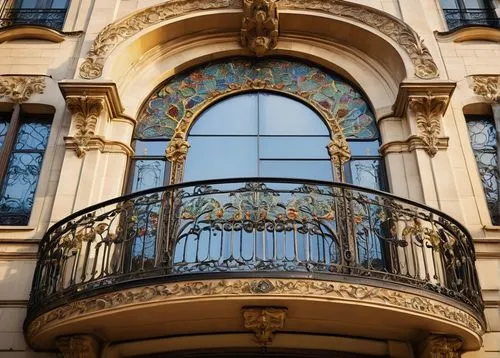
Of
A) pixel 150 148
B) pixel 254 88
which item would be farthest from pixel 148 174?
pixel 254 88

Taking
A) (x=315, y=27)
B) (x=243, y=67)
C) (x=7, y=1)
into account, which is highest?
(x=7, y=1)

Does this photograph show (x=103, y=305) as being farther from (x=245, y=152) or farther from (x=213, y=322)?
(x=245, y=152)

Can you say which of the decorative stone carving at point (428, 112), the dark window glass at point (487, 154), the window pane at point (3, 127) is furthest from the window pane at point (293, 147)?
the window pane at point (3, 127)

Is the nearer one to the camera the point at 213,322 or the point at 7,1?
the point at 213,322

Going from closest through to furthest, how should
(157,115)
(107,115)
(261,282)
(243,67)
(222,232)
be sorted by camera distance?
1. (261,282)
2. (222,232)
3. (107,115)
4. (157,115)
5. (243,67)

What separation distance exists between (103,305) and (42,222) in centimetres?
256

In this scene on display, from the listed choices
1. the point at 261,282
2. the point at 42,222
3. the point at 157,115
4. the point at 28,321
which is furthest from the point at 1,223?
the point at 261,282

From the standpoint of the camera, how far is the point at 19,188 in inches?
365

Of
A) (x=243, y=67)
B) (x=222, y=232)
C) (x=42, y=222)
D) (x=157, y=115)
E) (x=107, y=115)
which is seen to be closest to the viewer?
(x=222, y=232)

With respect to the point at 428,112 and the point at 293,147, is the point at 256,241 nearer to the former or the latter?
the point at 293,147

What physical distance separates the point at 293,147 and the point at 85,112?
358 centimetres

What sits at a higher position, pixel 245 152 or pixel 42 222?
pixel 245 152

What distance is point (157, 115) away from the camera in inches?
404

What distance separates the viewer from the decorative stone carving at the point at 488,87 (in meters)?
9.90
